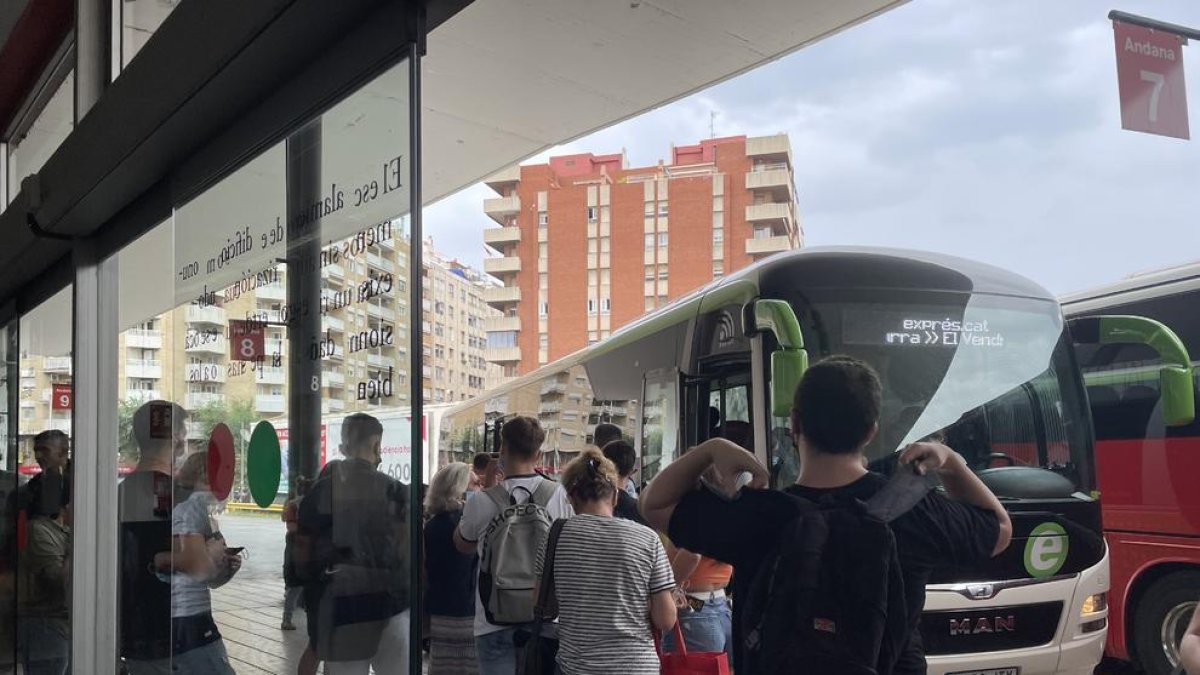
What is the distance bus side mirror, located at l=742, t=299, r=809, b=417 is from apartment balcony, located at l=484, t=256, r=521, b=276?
236cm

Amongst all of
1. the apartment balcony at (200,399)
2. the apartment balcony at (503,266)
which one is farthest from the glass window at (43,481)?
the apartment balcony at (503,266)

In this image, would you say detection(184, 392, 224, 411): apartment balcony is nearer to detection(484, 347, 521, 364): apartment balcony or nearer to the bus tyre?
the bus tyre

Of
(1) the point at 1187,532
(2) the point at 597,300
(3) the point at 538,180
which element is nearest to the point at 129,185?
(3) the point at 538,180

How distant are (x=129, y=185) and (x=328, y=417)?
66.5 inches

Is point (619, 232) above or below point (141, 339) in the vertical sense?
above

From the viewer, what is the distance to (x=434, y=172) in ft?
16.7

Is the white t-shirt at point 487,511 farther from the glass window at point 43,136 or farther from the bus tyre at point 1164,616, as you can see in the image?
the bus tyre at point 1164,616

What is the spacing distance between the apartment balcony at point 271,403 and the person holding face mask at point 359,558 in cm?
27

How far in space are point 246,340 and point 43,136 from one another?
331 cm

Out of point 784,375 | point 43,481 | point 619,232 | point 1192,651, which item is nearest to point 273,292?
point 1192,651

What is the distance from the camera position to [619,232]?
20.0ft

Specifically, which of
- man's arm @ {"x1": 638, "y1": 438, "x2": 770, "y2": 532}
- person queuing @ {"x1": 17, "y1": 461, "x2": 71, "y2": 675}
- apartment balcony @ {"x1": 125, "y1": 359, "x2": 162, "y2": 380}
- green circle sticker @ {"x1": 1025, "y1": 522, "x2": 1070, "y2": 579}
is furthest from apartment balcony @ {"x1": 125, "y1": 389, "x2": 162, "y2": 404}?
green circle sticker @ {"x1": 1025, "y1": 522, "x2": 1070, "y2": 579}

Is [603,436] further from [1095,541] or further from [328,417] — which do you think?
[328,417]

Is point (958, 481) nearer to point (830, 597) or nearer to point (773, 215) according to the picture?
point (830, 597)
